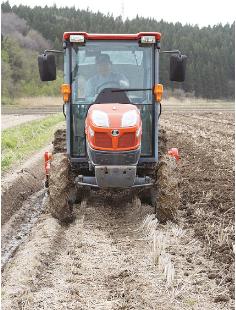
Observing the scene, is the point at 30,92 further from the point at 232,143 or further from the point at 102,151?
the point at 102,151

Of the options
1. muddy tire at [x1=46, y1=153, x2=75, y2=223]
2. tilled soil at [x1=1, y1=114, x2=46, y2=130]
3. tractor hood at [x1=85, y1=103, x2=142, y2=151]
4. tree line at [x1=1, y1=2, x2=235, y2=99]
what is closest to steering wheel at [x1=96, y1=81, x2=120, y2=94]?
tractor hood at [x1=85, y1=103, x2=142, y2=151]

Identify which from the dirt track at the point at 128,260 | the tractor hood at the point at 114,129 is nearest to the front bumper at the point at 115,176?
the tractor hood at the point at 114,129

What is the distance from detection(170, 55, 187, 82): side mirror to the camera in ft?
25.3

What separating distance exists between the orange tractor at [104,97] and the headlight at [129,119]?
126 millimetres

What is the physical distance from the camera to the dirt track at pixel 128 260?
503 cm

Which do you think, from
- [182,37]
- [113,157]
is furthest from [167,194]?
[182,37]

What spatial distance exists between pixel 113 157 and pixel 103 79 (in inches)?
50.9

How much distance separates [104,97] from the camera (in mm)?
8164

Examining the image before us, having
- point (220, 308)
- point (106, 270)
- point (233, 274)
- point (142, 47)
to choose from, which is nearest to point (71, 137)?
point (142, 47)

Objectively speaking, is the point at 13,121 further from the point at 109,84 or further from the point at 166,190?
the point at 166,190

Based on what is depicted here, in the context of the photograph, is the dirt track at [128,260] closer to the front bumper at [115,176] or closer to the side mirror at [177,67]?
the front bumper at [115,176]

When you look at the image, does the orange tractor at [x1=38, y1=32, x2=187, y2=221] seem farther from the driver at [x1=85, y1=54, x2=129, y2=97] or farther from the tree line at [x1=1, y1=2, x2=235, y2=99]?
the tree line at [x1=1, y1=2, x2=235, y2=99]

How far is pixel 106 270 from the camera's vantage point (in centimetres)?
584

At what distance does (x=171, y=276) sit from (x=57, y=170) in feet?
9.62
